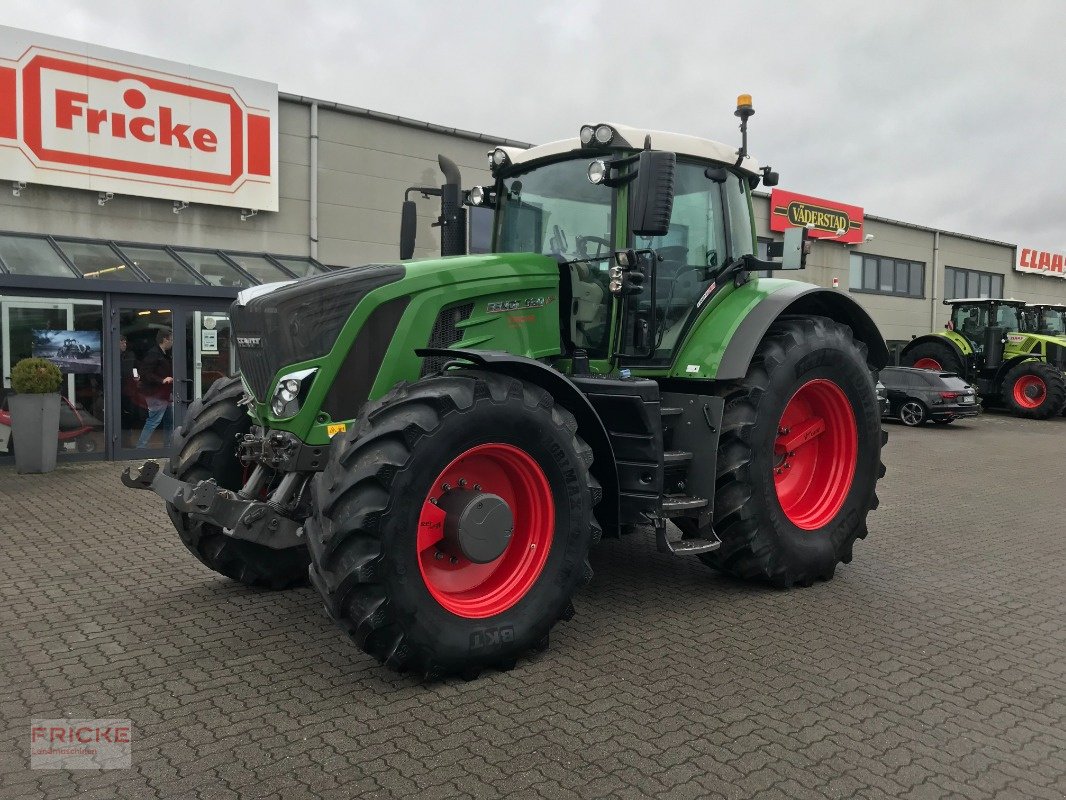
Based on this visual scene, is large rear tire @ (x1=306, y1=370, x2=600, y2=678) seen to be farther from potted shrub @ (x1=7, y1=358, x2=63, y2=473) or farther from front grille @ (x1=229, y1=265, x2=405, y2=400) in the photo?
potted shrub @ (x1=7, y1=358, x2=63, y2=473)

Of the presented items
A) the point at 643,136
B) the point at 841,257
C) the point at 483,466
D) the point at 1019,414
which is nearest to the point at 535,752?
the point at 483,466

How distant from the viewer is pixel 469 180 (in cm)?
1558

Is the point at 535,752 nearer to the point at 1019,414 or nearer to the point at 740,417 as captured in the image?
the point at 740,417

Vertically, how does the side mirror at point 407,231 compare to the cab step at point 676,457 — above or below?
above

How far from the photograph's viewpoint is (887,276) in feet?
90.3

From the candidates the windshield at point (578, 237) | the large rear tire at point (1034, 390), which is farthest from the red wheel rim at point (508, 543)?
the large rear tire at point (1034, 390)

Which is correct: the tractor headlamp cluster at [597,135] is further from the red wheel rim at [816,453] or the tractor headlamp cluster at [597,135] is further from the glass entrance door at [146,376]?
the glass entrance door at [146,376]

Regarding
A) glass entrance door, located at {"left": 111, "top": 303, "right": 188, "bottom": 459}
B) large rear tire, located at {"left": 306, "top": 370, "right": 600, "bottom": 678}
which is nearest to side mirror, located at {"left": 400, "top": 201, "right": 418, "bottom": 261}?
large rear tire, located at {"left": 306, "top": 370, "right": 600, "bottom": 678}

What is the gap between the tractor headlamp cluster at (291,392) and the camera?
4078 mm

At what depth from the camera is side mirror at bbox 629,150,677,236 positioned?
14.2 feet

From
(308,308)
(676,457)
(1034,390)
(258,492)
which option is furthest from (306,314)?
(1034,390)

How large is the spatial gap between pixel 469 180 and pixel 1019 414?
15.0 metres

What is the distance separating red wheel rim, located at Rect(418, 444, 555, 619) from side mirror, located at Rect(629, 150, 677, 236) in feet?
4.52

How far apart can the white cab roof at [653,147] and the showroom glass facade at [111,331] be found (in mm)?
7259
